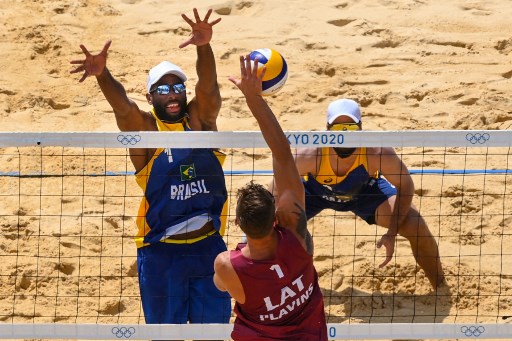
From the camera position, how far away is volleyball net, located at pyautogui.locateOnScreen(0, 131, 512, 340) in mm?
6523

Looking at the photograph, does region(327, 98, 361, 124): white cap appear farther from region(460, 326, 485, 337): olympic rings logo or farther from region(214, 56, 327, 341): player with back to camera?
region(214, 56, 327, 341): player with back to camera

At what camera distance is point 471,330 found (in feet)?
21.6

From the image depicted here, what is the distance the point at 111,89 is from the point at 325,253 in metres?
2.84

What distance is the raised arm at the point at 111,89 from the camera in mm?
6367

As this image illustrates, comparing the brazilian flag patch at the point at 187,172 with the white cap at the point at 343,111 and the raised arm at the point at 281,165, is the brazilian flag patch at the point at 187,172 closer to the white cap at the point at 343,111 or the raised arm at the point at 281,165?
the raised arm at the point at 281,165

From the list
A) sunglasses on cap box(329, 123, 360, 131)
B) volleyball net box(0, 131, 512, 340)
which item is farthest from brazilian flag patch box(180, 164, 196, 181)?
sunglasses on cap box(329, 123, 360, 131)

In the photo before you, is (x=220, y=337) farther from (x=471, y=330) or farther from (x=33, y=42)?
(x=33, y=42)

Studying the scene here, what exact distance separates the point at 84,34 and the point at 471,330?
22.4 ft

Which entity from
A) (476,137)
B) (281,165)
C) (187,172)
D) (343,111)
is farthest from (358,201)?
(281,165)

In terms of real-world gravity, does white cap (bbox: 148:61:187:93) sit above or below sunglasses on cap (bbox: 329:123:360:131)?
above

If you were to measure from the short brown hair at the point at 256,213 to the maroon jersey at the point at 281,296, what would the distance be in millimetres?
159

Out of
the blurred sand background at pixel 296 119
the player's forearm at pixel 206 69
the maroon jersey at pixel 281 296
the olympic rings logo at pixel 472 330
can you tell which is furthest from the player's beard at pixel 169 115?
the olympic rings logo at pixel 472 330

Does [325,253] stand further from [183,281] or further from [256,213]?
[256,213]

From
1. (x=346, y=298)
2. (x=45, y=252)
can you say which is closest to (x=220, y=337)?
(x=346, y=298)
